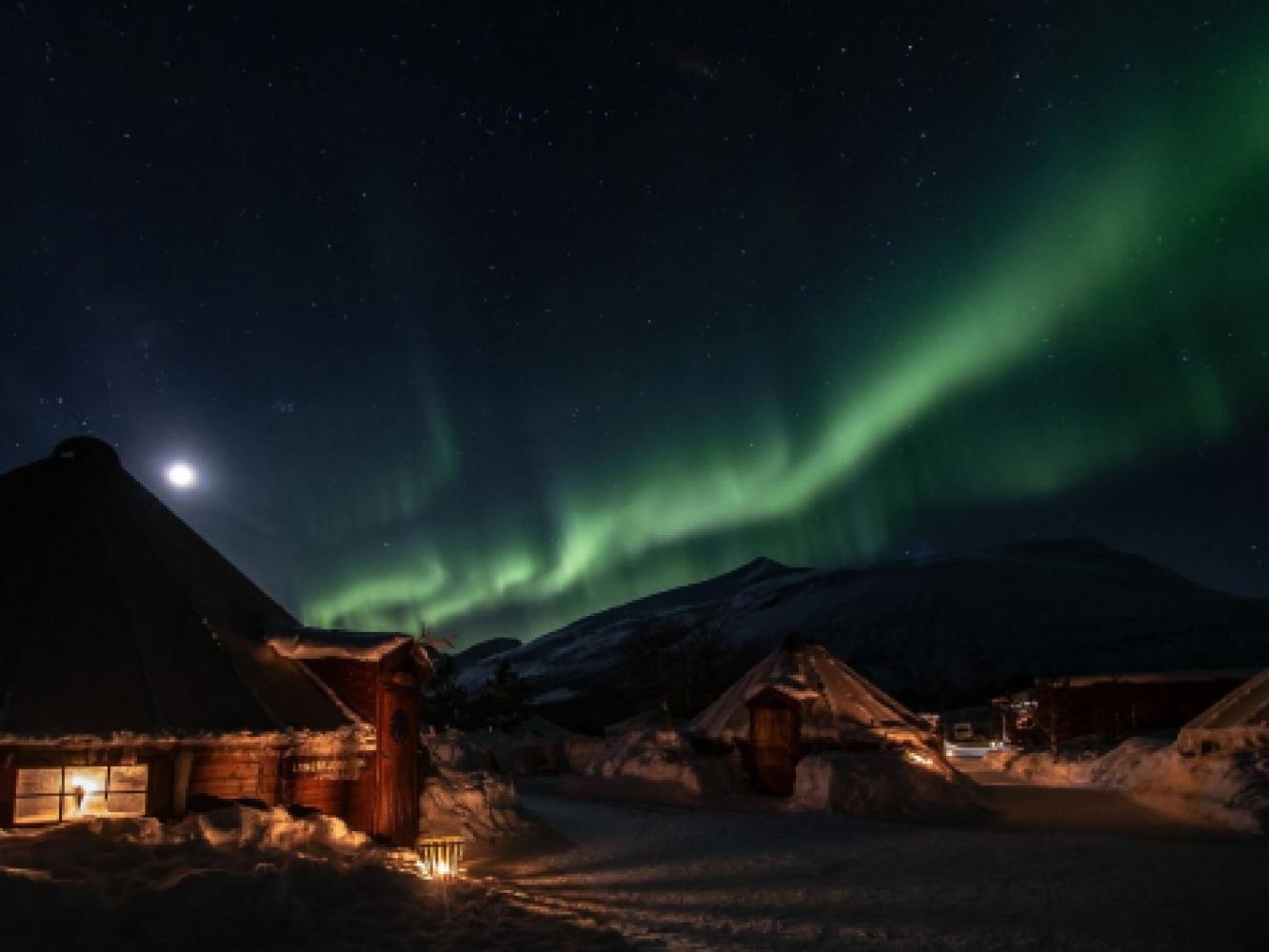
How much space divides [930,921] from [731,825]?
10185 mm

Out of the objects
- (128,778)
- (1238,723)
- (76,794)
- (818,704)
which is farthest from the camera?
(818,704)

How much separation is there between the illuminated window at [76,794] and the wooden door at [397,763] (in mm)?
3279

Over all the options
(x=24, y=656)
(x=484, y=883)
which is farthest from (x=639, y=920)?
(x=24, y=656)

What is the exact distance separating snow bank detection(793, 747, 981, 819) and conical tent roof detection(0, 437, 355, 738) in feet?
41.7

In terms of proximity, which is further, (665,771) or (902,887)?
(665,771)

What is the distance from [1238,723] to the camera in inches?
1032

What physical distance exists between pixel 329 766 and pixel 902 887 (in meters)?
8.32

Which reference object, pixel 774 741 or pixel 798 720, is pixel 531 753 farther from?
pixel 798 720

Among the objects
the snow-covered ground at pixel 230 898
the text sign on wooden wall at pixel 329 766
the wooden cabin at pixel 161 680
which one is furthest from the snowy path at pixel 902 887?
the wooden cabin at pixel 161 680

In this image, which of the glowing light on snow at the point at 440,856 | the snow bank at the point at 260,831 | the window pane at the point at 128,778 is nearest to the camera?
the snow bank at the point at 260,831

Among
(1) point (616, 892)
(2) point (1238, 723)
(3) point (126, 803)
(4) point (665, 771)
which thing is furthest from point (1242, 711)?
(3) point (126, 803)

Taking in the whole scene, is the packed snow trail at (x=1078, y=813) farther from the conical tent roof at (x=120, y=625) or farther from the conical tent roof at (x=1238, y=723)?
the conical tent roof at (x=120, y=625)

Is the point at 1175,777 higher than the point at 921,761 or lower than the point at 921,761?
lower

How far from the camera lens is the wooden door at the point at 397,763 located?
1435 cm
